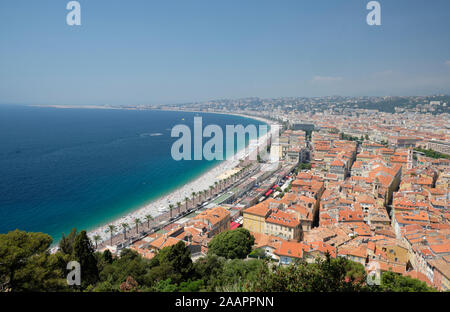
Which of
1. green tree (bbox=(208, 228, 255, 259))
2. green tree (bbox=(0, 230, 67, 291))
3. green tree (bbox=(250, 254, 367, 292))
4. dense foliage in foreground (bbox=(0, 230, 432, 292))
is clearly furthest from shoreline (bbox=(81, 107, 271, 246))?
green tree (bbox=(250, 254, 367, 292))

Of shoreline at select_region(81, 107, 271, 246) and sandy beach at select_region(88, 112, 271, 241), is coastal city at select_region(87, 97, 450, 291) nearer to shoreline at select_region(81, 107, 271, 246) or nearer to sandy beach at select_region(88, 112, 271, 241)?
shoreline at select_region(81, 107, 271, 246)

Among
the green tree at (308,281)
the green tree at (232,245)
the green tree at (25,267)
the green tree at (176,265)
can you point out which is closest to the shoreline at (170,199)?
→ the green tree at (232,245)

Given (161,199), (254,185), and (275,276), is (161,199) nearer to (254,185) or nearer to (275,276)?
(254,185)

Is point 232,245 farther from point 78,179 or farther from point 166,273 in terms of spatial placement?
point 78,179

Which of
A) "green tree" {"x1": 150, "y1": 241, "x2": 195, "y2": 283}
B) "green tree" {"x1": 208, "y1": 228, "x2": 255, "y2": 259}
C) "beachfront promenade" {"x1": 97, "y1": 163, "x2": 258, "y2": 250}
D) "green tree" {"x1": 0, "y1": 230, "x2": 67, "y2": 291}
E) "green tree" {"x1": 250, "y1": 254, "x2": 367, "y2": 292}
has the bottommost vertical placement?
"beachfront promenade" {"x1": 97, "y1": 163, "x2": 258, "y2": 250}

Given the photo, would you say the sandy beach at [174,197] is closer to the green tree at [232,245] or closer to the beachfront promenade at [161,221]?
the beachfront promenade at [161,221]

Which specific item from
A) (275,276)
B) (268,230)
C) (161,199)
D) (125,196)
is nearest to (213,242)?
(268,230)
